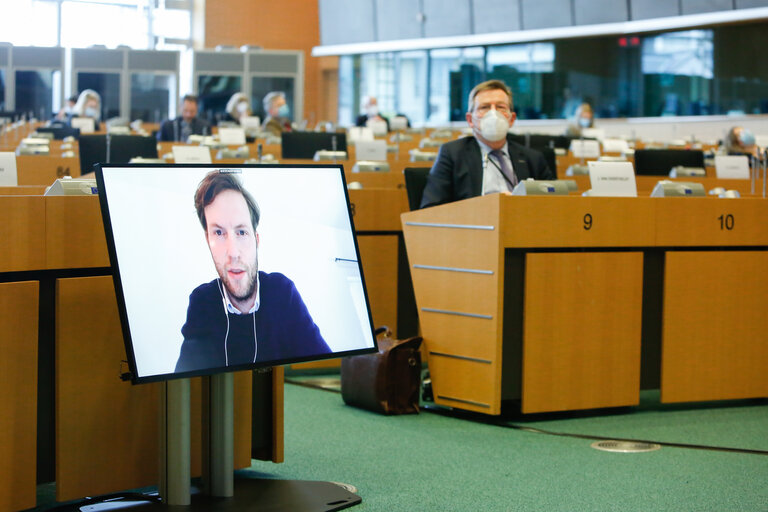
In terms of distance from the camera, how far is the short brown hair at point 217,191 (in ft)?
7.89

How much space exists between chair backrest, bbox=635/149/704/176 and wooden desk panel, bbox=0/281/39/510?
5.31 meters

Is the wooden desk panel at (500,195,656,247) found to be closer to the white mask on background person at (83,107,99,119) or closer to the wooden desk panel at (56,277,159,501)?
the wooden desk panel at (56,277,159,501)

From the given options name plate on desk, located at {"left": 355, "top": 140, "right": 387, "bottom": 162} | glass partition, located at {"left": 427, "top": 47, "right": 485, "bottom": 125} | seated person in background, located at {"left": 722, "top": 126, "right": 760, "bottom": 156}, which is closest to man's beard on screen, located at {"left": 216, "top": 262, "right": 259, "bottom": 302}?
name plate on desk, located at {"left": 355, "top": 140, "right": 387, "bottom": 162}

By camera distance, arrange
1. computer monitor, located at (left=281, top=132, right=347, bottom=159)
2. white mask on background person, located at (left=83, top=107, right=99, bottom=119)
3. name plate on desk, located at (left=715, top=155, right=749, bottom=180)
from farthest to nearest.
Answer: white mask on background person, located at (left=83, top=107, right=99, bottom=119) < computer monitor, located at (left=281, top=132, right=347, bottom=159) < name plate on desk, located at (left=715, top=155, right=749, bottom=180)

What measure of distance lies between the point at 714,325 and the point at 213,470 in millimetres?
2405

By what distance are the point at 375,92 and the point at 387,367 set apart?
1873 cm

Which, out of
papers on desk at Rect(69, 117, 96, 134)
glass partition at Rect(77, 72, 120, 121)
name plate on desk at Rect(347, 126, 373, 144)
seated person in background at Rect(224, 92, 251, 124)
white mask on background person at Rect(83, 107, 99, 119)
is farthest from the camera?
glass partition at Rect(77, 72, 120, 121)

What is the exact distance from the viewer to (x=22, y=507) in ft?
8.04

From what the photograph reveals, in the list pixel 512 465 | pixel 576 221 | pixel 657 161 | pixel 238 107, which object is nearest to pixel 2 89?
pixel 238 107

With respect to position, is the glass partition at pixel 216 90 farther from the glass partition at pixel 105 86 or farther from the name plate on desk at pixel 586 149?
the name plate on desk at pixel 586 149

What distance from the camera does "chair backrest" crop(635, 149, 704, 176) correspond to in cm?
705

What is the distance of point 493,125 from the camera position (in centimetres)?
442

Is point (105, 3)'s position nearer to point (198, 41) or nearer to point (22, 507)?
point (198, 41)

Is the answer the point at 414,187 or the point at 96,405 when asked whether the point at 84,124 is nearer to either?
the point at 414,187
